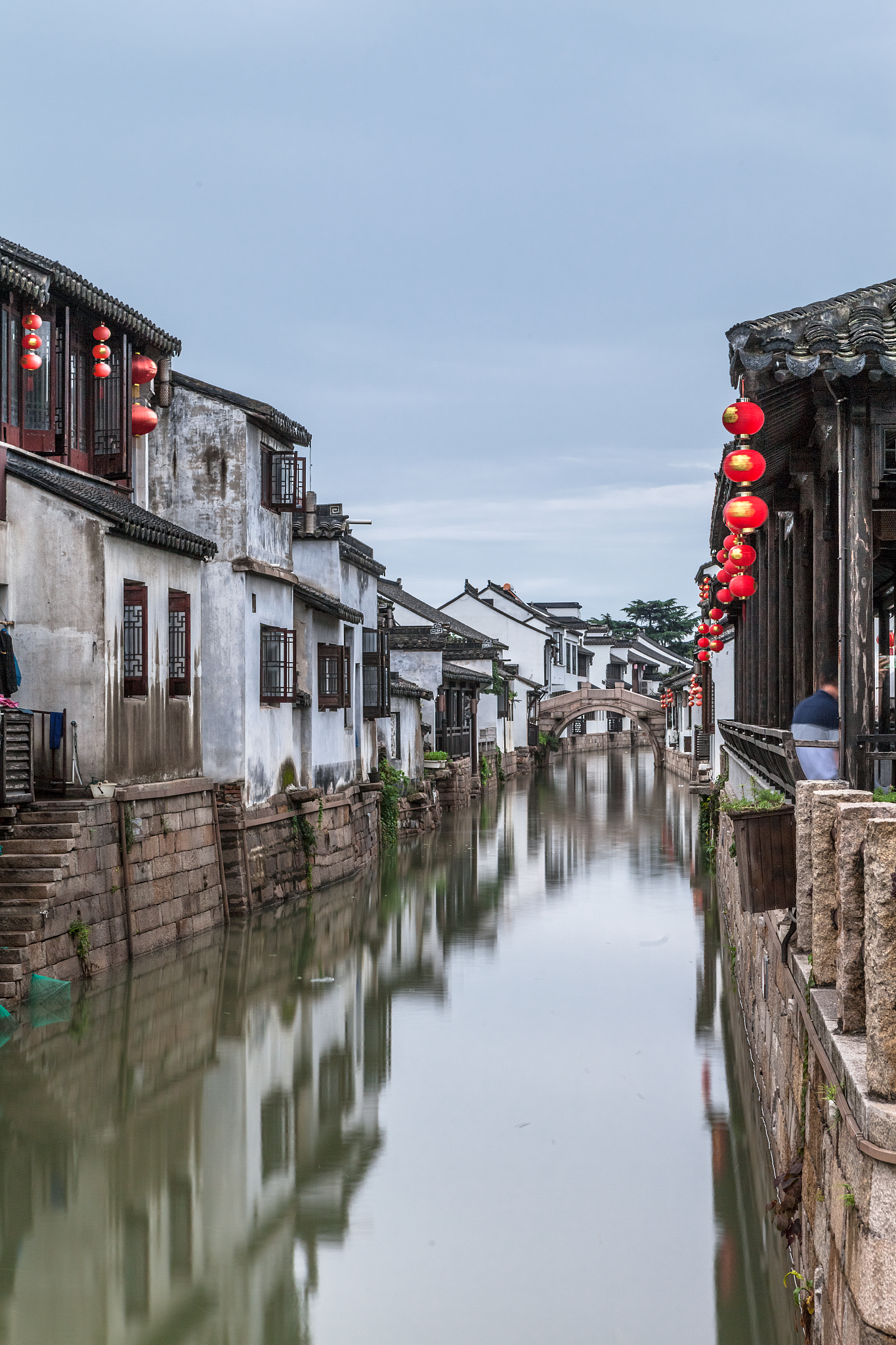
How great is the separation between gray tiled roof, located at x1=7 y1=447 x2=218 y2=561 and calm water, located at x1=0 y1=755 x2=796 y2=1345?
5.14 m

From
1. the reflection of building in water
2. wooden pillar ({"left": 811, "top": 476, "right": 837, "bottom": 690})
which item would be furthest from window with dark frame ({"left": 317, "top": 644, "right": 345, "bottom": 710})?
wooden pillar ({"left": 811, "top": 476, "right": 837, "bottom": 690})

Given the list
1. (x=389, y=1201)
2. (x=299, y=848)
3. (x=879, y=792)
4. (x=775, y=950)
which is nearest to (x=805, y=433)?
(x=879, y=792)

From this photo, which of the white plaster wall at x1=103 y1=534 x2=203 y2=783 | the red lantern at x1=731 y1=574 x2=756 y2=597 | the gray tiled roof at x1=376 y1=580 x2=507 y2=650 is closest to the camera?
the red lantern at x1=731 y1=574 x2=756 y2=597

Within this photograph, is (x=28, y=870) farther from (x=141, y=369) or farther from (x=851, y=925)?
(x=851, y=925)

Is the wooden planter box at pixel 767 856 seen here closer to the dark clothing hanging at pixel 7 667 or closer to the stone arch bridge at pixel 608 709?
the dark clothing hanging at pixel 7 667

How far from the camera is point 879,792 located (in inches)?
348

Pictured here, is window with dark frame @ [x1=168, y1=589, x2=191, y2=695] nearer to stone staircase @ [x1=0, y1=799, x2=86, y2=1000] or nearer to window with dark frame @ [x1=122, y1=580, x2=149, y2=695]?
window with dark frame @ [x1=122, y1=580, x2=149, y2=695]

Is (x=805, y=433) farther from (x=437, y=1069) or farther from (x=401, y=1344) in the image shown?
(x=401, y=1344)

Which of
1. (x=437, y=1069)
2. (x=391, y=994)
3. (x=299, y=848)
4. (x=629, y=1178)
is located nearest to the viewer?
(x=629, y=1178)

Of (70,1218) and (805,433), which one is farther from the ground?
(805,433)

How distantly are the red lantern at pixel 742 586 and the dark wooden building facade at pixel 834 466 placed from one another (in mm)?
460

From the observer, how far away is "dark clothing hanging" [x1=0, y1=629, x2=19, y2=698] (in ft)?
47.2

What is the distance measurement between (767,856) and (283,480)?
52.3ft

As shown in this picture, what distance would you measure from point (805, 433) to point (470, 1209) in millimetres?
6830
